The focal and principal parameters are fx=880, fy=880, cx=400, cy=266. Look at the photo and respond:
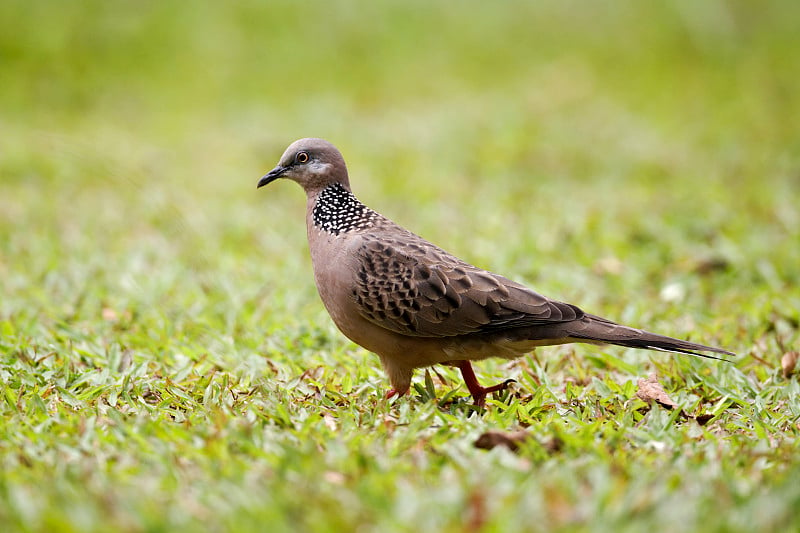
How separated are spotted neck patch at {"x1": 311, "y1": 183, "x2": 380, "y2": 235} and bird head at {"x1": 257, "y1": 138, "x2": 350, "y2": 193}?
0.20 feet

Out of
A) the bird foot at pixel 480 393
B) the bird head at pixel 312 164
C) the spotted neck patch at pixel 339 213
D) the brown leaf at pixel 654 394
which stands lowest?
the bird foot at pixel 480 393

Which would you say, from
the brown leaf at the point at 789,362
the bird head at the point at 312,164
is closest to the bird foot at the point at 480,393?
the bird head at the point at 312,164

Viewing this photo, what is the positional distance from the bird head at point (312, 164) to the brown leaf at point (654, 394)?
71.1 inches

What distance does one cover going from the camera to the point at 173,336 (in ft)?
16.7

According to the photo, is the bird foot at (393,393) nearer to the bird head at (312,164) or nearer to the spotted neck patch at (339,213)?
the spotted neck patch at (339,213)

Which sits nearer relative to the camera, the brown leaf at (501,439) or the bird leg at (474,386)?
the brown leaf at (501,439)

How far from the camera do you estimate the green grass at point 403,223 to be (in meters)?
2.88

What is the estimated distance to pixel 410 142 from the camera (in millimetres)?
9977

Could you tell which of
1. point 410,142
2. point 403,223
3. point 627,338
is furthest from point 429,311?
point 410,142

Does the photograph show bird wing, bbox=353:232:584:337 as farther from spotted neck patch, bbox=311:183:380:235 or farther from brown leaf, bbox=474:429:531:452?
brown leaf, bbox=474:429:531:452

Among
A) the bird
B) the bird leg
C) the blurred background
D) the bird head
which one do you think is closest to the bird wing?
the bird

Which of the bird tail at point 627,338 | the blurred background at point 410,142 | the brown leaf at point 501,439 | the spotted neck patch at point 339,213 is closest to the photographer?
the brown leaf at point 501,439

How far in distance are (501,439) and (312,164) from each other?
193cm

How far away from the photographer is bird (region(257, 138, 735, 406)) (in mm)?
4000
